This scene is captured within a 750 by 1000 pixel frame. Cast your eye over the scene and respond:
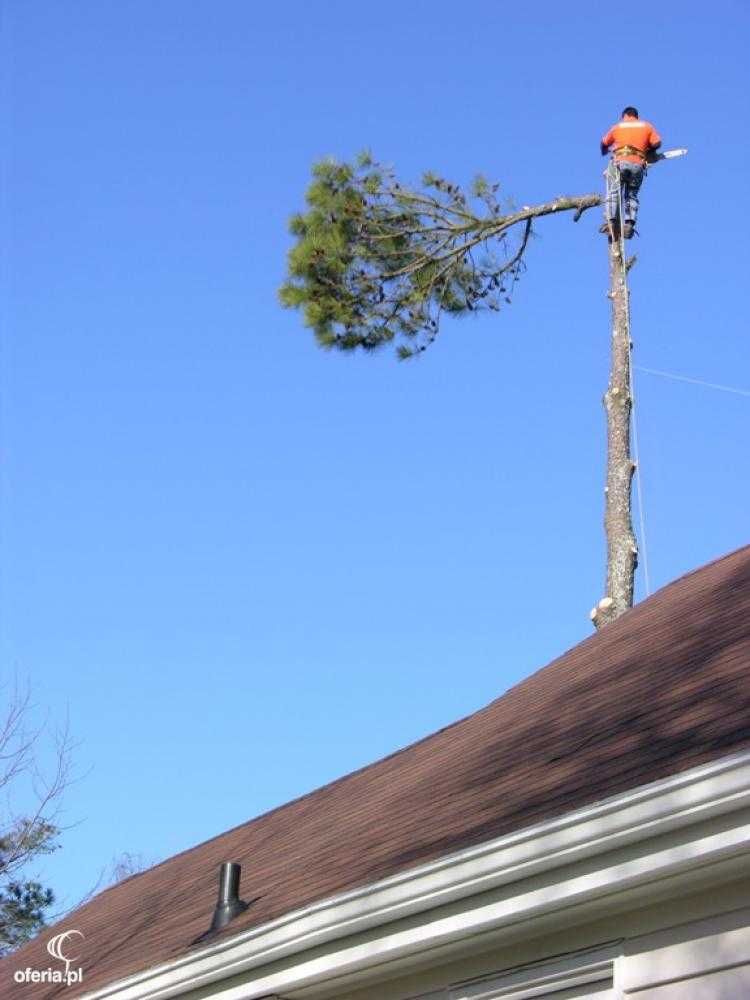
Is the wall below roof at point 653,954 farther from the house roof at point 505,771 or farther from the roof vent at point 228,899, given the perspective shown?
the roof vent at point 228,899

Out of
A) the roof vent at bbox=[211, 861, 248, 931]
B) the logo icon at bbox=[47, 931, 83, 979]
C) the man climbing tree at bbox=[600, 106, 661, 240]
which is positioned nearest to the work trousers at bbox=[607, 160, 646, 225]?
the man climbing tree at bbox=[600, 106, 661, 240]

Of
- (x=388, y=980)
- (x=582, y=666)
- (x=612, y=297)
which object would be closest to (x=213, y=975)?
(x=388, y=980)

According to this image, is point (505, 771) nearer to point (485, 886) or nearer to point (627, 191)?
point (485, 886)

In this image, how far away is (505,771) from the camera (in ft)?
21.5

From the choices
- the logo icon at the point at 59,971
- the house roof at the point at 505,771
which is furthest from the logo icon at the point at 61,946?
the house roof at the point at 505,771

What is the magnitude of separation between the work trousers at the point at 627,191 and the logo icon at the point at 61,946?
8.01 metres

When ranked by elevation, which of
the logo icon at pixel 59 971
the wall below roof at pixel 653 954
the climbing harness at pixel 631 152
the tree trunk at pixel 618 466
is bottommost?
the wall below roof at pixel 653 954

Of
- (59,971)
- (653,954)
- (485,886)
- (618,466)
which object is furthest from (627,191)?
(653,954)

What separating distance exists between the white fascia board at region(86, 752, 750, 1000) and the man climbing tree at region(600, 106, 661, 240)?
9.44 meters

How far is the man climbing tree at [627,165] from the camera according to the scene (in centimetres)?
1366

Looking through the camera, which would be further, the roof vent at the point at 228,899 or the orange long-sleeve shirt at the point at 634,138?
the orange long-sleeve shirt at the point at 634,138

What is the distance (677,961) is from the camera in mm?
4559

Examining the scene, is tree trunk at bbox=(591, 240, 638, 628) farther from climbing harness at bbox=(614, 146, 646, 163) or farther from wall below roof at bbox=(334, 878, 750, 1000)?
wall below roof at bbox=(334, 878, 750, 1000)

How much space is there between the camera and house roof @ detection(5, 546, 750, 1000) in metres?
5.32
